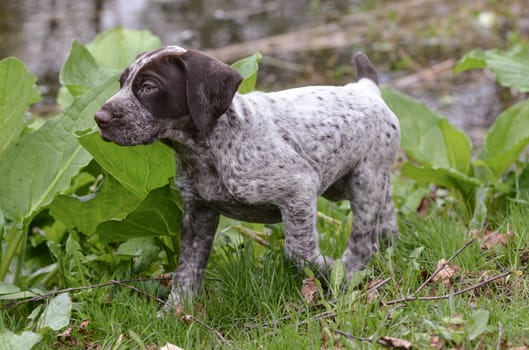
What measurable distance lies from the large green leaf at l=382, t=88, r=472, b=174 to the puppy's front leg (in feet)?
5.25

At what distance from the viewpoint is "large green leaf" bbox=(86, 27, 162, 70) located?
4633 mm

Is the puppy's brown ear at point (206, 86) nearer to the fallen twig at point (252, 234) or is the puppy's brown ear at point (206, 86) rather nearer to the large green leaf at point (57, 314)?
the large green leaf at point (57, 314)

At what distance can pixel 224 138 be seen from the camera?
10.3 ft

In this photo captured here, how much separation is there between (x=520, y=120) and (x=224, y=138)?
2.16 m

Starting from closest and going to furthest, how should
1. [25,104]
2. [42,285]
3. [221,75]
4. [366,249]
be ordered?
[221,75] → [366,249] → [25,104] → [42,285]

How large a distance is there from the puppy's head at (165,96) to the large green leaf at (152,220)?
0.63m

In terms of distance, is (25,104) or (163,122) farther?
(25,104)

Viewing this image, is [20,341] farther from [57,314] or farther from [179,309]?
[179,309]

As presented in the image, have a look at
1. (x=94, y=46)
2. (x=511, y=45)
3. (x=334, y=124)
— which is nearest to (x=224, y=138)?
(x=334, y=124)

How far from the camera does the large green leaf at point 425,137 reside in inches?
184

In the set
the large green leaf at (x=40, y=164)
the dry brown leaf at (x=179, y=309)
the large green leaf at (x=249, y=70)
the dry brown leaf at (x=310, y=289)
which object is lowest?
the dry brown leaf at (x=179, y=309)

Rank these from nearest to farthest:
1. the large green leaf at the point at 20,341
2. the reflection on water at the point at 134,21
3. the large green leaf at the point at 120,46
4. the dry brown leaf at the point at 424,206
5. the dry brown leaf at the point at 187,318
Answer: the large green leaf at the point at 20,341
the dry brown leaf at the point at 187,318
the large green leaf at the point at 120,46
the dry brown leaf at the point at 424,206
the reflection on water at the point at 134,21

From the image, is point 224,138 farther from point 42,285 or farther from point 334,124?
point 42,285

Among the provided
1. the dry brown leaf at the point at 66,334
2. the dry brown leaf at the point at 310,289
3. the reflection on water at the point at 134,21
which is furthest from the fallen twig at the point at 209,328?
the reflection on water at the point at 134,21
